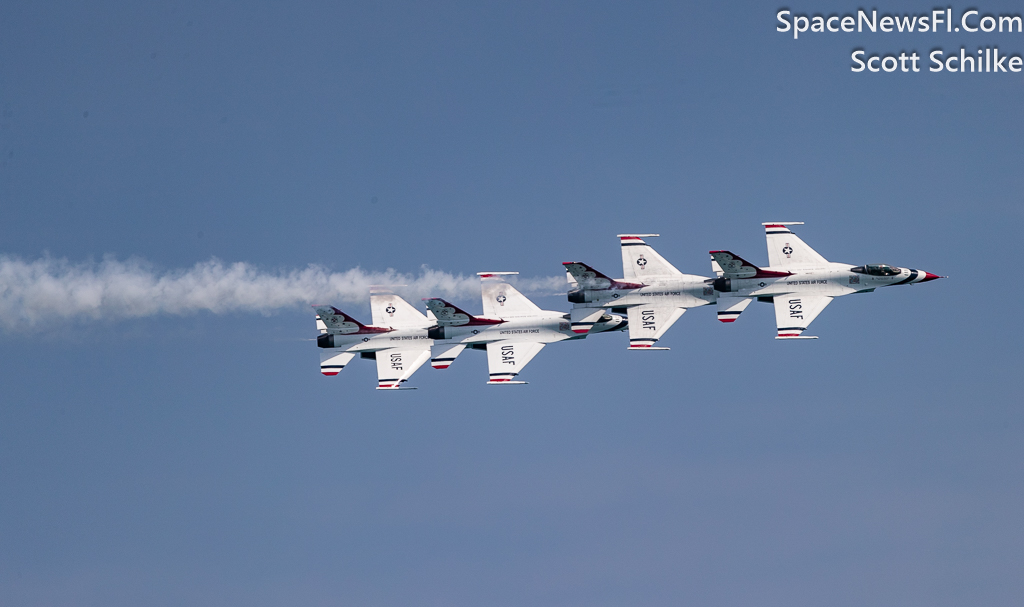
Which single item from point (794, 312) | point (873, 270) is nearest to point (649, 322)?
point (794, 312)

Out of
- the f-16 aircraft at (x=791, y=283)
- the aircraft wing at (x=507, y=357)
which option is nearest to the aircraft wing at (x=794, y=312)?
the f-16 aircraft at (x=791, y=283)

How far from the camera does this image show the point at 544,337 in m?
106

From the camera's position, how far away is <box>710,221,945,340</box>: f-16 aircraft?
335 feet

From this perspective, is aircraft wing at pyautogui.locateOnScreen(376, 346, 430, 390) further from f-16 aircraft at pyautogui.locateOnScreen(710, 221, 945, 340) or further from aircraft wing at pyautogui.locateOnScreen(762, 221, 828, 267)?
aircraft wing at pyautogui.locateOnScreen(762, 221, 828, 267)

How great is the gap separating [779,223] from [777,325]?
8179 millimetres

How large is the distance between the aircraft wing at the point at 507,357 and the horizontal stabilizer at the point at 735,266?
575 inches

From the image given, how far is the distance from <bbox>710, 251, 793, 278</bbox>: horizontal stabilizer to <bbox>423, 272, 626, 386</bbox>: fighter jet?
860 centimetres

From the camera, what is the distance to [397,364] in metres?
106

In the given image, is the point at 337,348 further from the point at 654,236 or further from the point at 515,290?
the point at 654,236

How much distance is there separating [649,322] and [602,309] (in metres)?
3.66

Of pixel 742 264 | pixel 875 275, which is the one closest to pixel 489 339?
pixel 742 264

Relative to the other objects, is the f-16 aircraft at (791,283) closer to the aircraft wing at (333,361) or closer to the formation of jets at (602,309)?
the formation of jets at (602,309)

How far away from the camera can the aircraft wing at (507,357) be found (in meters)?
104

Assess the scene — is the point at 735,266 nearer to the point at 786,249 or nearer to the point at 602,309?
→ the point at 786,249
